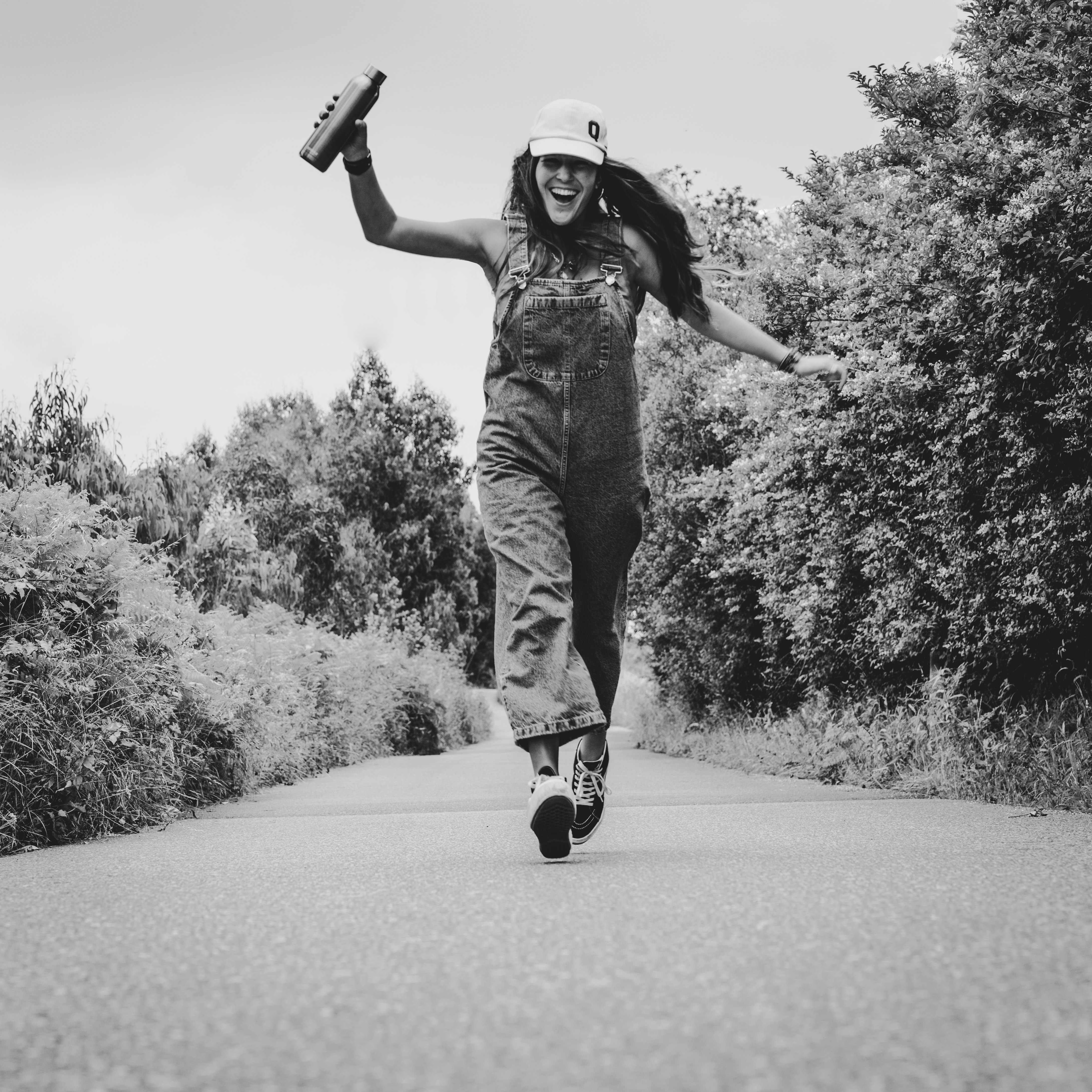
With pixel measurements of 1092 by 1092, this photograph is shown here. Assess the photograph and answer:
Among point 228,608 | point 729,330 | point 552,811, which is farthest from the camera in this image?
point 228,608

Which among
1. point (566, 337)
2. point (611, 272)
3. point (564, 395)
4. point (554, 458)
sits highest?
point (611, 272)

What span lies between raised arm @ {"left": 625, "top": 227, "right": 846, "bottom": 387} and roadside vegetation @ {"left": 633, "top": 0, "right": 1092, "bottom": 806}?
0.36 metres

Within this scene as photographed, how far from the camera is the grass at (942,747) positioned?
20.0 ft

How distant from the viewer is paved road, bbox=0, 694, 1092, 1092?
168 centimetres

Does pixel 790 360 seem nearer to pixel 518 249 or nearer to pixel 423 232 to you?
pixel 518 249

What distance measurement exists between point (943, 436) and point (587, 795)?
3917 mm

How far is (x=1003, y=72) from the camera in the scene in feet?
19.1

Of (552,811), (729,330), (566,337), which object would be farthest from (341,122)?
(552,811)

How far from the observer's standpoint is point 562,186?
4000 millimetres

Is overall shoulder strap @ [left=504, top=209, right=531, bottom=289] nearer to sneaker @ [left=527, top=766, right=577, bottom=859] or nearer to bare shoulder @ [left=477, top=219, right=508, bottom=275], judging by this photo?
bare shoulder @ [left=477, top=219, right=508, bottom=275]

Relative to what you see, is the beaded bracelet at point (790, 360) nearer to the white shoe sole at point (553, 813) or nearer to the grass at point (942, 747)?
the white shoe sole at point (553, 813)

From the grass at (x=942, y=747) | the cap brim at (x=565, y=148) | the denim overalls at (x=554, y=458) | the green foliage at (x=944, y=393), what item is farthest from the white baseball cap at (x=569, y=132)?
the grass at (x=942, y=747)

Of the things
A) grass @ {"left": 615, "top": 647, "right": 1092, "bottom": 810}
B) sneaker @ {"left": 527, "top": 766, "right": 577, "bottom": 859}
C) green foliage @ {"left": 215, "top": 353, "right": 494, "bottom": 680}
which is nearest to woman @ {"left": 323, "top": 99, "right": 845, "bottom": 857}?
sneaker @ {"left": 527, "top": 766, "right": 577, "bottom": 859}

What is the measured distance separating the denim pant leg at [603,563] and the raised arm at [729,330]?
Answer: 24.0 inches
